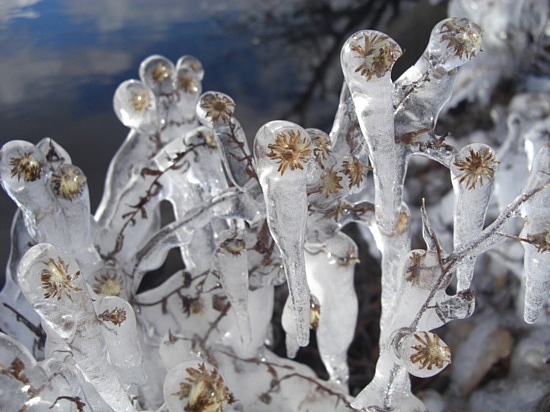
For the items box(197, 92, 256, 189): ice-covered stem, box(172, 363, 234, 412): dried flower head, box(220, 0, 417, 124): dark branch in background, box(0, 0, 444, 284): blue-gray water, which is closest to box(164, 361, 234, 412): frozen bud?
box(172, 363, 234, 412): dried flower head

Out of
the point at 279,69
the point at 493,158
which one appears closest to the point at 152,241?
the point at 493,158

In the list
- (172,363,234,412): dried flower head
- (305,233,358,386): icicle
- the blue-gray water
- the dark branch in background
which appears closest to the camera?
(172,363,234,412): dried flower head

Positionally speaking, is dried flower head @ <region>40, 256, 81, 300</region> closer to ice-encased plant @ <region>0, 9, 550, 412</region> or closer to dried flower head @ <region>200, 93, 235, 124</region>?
ice-encased plant @ <region>0, 9, 550, 412</region>

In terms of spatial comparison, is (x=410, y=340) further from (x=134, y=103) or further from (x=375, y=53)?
(x=134, y=103)

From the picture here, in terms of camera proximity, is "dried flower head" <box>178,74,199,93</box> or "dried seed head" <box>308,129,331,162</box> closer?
"dried seed head" <box>308,129,331,162</box>

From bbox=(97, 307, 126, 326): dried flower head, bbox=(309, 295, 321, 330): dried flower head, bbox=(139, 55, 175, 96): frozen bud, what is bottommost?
bbox=(309, 295, 321, 330): dried flower head

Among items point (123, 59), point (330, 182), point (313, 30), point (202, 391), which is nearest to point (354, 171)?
point (330, 182)

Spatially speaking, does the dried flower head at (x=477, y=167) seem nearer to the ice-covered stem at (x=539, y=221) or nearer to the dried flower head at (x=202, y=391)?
the ice-covered stem at (x=539, y=221)

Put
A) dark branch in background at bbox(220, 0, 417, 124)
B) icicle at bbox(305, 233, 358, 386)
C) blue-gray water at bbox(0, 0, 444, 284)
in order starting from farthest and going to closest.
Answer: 1. dark branch in background at bbox(220, 0, 417, 124)
2. blue-gray water at bbox(0, 0, 444, 284)
3. icicle at bbox(305, 233, 358, 386)
